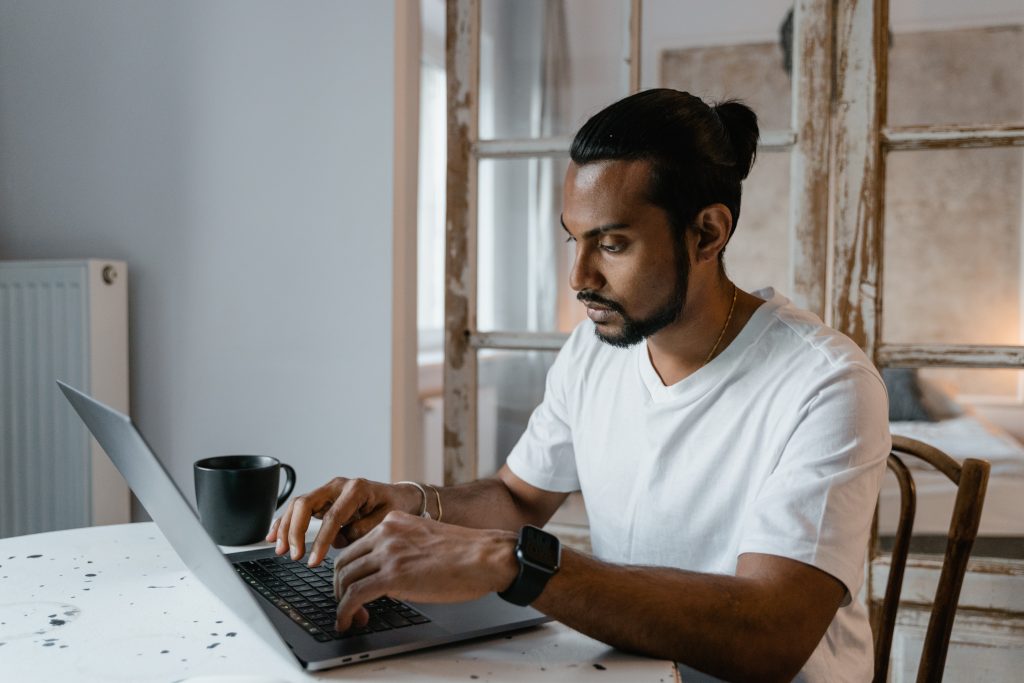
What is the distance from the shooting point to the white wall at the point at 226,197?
6.04 ft

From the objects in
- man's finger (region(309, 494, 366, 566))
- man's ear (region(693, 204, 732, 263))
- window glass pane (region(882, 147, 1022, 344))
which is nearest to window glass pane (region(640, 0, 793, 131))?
man's ear (region(693, 204, 732, 263))

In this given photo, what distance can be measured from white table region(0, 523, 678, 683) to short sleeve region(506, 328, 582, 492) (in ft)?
1.74

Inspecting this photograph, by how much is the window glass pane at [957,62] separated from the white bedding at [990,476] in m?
0.72

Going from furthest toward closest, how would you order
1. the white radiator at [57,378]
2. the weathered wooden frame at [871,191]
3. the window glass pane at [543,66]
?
the white radiator at [57,378] → the window glass pane at [543,66] → the weathered wooden frame at [871,191]

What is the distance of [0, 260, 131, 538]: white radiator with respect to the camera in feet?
6.32

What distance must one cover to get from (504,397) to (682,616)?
118 cm

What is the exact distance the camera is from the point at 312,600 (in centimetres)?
87

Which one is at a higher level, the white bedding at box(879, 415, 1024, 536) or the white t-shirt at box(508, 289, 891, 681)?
the white t-shirt at box(508, 289, 891, 681)

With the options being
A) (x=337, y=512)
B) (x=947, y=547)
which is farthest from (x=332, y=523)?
(x=947, y=547)

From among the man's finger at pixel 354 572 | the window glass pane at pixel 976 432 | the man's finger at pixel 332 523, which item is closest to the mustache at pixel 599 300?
the man's finger at pixel 332 523

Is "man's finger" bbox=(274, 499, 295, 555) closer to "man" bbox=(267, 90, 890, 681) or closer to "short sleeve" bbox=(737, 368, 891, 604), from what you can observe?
"man" bbox=(267, 90, 890, 681)

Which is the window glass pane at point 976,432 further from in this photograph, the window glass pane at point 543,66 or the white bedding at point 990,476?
the window glass pane at point 543,66

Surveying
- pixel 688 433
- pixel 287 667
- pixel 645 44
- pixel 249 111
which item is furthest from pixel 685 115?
pixel 249 111

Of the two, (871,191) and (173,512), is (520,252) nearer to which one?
(871,191)
